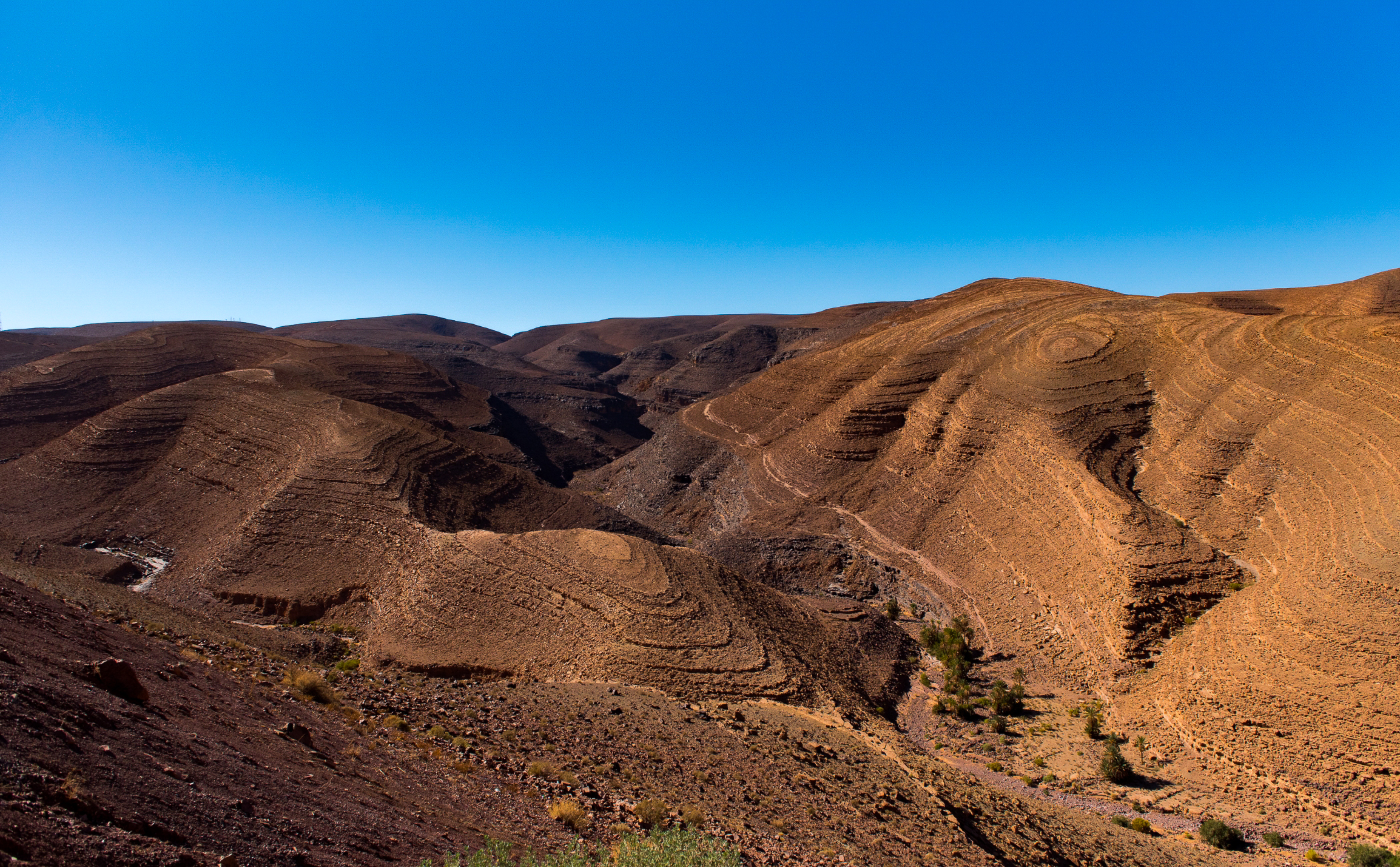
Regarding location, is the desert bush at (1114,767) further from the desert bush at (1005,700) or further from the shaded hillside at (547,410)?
the shaded hillside at (547,410)

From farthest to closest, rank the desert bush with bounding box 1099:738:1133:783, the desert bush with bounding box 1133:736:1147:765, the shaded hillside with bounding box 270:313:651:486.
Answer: the shaded hillside with bounding box 270:313:651:486 < the desert bush with bounding box 1133:736:1147:765 < the desert bush with bounding box 1099:738:1133:783

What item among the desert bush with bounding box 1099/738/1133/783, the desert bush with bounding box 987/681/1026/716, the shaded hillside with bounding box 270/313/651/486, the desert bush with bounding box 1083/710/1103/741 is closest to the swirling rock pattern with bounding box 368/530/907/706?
the desert bush with bounding box 987/681/1026/716

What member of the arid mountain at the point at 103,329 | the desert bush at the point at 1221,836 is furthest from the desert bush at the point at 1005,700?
the arid mountain at the point at 103,329

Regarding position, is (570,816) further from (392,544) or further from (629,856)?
(392,544)

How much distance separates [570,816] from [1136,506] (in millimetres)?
23322

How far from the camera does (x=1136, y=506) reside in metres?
24.8

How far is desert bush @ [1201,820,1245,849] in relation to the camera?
13.6m

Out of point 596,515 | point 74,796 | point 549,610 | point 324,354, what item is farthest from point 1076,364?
point 324,354

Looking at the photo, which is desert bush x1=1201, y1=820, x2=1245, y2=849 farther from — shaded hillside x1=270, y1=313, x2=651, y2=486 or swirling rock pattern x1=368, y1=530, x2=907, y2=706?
shaded hillside x1=270, y1=313, x2=651, y2=486

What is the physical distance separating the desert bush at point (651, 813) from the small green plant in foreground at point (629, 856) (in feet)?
5.15

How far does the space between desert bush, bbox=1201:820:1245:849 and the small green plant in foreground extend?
37.8 feet

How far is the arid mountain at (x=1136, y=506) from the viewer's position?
16.0 meters

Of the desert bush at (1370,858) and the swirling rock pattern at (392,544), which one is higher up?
the swirling rock pattern at (392,544)

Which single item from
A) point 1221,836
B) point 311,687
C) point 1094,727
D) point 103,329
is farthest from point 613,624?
point 103,329
